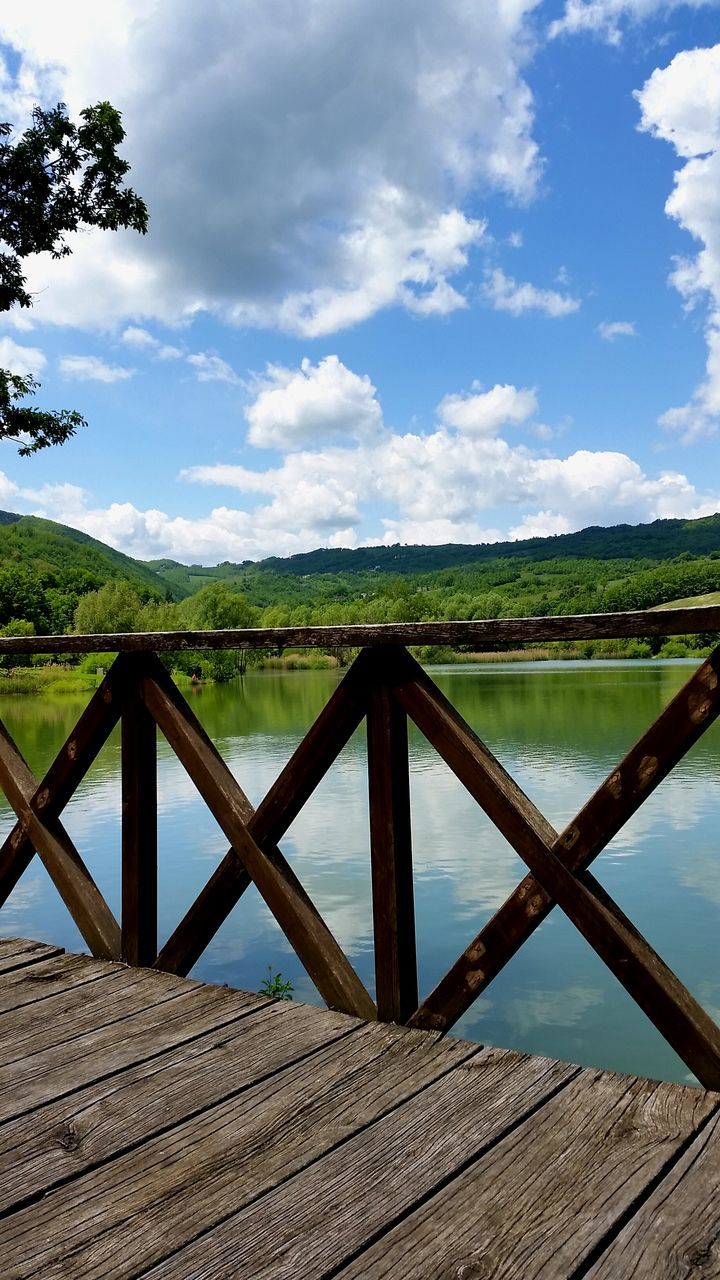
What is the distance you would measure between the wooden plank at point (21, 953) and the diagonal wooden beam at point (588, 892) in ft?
4.82

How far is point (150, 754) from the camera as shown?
3.13 meters

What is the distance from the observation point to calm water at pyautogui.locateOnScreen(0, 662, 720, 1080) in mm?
8758

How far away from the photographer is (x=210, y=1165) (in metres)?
1.76

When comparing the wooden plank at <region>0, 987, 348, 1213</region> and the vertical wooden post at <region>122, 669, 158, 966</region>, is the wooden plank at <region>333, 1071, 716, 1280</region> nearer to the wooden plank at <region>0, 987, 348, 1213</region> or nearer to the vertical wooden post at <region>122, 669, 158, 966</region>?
the wooden plank at <region>0, 987, 348, 1213</region>

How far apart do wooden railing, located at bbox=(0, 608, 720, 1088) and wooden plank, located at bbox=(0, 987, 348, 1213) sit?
0.21 metres

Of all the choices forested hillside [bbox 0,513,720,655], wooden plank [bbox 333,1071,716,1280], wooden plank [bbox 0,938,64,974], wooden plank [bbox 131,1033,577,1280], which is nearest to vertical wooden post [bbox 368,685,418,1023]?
wooden plank [bbox 131,1033,577,1280]

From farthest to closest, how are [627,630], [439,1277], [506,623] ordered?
[506,623] → [627,630] → [439,1277]

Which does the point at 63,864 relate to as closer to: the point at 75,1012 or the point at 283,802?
the point at 75,1012

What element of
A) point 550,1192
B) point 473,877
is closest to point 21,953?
point 550,1192

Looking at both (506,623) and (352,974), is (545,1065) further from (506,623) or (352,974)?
(506,623)

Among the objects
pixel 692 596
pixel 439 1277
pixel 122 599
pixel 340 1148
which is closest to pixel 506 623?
pixel 340 1148

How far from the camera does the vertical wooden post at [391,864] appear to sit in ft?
8.11

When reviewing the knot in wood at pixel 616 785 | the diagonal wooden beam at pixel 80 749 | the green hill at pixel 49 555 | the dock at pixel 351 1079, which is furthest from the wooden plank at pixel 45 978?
the green hill at pixel 49 555

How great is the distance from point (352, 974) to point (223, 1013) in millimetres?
380
